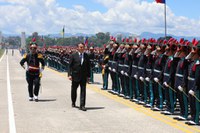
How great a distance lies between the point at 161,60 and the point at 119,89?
491 cm

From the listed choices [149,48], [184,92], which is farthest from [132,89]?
[184,92]

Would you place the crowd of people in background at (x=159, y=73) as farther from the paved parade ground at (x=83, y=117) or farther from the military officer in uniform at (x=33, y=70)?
the military officer in uniform at (x=33, y=70)

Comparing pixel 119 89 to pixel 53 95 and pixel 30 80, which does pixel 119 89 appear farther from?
pixel 30 80

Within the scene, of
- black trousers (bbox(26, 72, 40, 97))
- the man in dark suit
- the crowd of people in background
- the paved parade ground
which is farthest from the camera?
black trousers (bbox(26, 72, 40, 97))

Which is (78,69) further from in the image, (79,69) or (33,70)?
(33,70)

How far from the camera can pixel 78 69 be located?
44.1 feet

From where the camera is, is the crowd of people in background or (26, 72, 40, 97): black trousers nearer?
the crowd of people in background

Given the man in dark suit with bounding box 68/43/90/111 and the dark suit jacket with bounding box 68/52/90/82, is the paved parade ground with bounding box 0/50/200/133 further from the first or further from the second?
the dark suit jacket with bounding box 68/52/90/82

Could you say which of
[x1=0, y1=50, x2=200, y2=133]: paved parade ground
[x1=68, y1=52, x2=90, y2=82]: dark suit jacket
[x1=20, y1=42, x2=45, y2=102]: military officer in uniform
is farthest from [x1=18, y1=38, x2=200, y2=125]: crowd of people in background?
[x1=20, y1=42, x2=45, y2=102]: military officer in uniform

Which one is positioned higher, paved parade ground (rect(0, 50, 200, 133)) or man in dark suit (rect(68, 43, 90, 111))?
man in dark suit (rect(68, 43, 90, 111))

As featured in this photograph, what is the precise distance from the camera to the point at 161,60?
12.6 m

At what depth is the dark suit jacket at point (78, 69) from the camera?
44.0 feet

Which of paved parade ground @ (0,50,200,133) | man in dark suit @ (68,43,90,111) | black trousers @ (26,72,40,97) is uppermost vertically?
man in dark suit @ (68,43,90,111)

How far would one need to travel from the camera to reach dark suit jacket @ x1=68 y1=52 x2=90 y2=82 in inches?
528
